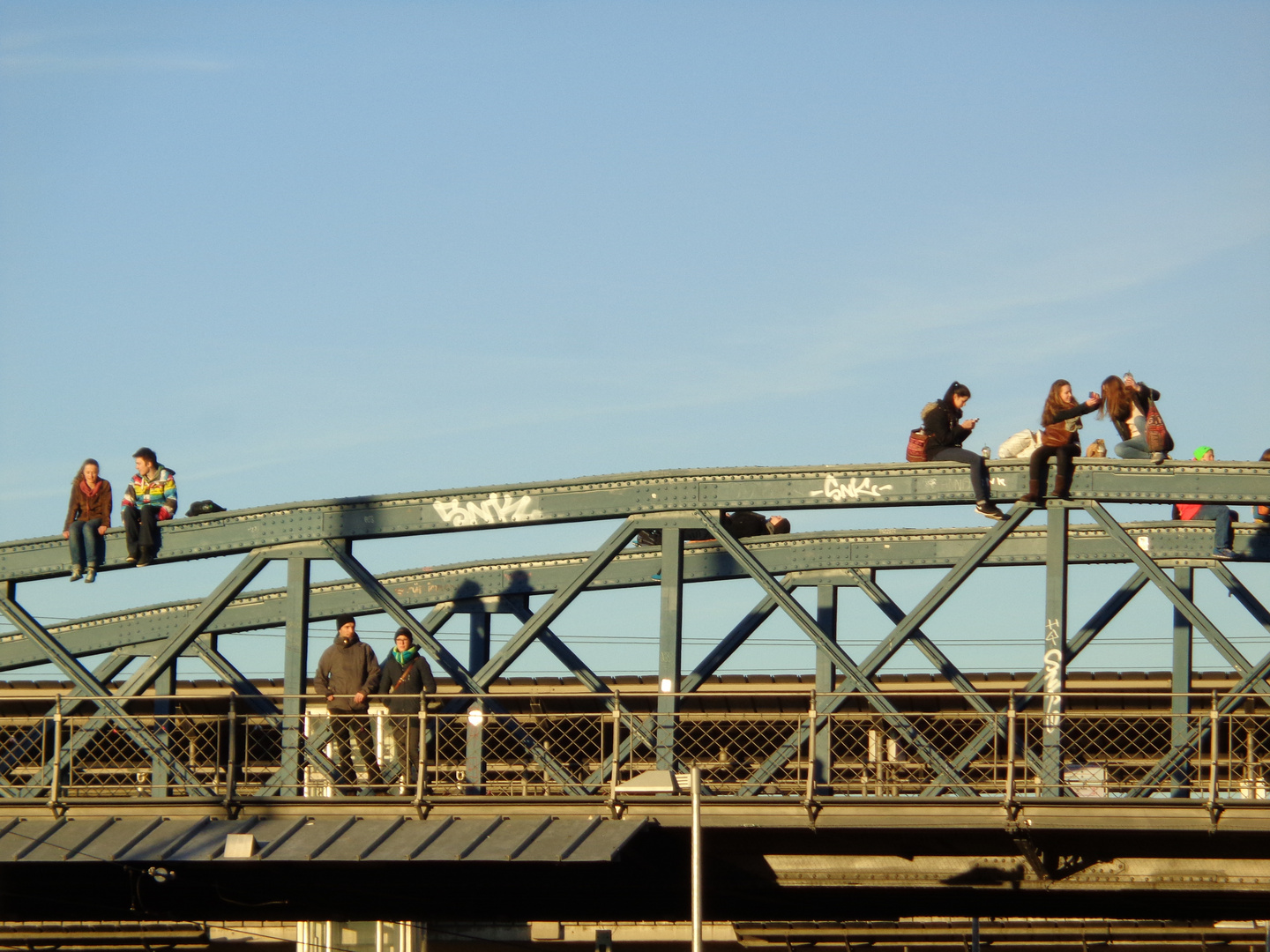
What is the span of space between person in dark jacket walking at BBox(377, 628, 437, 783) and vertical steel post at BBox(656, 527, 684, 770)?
2.43 m

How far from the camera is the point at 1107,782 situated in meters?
17.8

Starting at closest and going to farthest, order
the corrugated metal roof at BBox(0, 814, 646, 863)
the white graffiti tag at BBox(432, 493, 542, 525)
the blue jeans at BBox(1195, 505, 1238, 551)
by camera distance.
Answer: the corrugated metal roof at BBox(0, 814, 646, 863)
the white graffiti tag at BBox(432, 493, 542, 525)
the blue jeans at BBox(1195, 505, 1238, 551)

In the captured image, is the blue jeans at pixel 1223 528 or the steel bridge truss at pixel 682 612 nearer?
the steel bridge truss at pixel 682 612

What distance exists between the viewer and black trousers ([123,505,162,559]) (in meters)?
20.7

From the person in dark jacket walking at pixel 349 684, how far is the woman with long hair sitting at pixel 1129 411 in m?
8.18

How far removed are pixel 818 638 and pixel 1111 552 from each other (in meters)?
6.71

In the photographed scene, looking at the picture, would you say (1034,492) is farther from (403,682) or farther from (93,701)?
(93,701)

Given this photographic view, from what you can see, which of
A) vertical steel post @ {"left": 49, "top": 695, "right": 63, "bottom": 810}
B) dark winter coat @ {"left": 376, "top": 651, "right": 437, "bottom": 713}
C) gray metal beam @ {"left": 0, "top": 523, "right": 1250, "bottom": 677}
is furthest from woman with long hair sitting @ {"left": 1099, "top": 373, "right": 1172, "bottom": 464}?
vertical steel post @ {"left": 49, "top": 695, "right": 63, "bottom": 810}

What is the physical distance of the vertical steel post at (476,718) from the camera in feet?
59.1

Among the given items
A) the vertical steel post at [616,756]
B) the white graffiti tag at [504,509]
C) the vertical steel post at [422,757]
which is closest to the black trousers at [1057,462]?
the vertical steel post at [616,756]

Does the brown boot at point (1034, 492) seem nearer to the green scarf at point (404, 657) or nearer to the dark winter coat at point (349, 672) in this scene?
the green scarf at point (404, 657)

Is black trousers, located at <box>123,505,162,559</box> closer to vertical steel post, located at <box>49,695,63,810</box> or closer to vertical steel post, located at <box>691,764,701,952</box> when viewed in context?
vertical steel post, located at <box>49,695,63,810</box>

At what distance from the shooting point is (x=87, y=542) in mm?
20969

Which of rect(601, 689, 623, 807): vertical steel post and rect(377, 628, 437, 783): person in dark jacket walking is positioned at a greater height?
rect(377, 628, 437, 783): person in dark jacket walking
